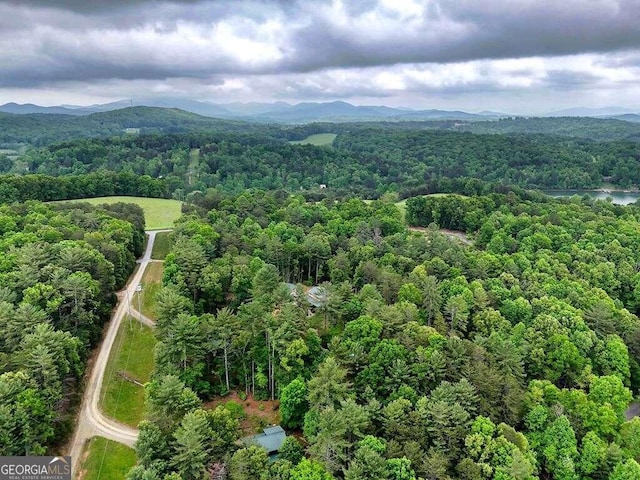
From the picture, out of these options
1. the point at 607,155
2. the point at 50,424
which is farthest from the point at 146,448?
the point at 607,155

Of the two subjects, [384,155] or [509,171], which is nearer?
[509,171]

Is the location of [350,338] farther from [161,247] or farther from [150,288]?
[161,247]

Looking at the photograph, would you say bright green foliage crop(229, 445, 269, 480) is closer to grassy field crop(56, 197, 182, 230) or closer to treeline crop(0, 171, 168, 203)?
grassy field crop(56, 197, 182, 230)

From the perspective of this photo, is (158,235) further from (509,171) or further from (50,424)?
(509,171)

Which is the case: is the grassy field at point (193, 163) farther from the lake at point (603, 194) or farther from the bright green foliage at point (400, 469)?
the bright green foliage at point (400, 469)

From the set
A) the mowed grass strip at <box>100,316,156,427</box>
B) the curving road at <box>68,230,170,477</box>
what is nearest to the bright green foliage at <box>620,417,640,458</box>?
the curving road at <box>68,230,170,477</box>

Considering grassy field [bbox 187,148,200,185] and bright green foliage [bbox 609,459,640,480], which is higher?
grassy field [bbox 187,148,200,185]

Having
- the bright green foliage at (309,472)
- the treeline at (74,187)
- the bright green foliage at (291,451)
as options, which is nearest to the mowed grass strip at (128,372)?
the bright green foliage at (291,451)
